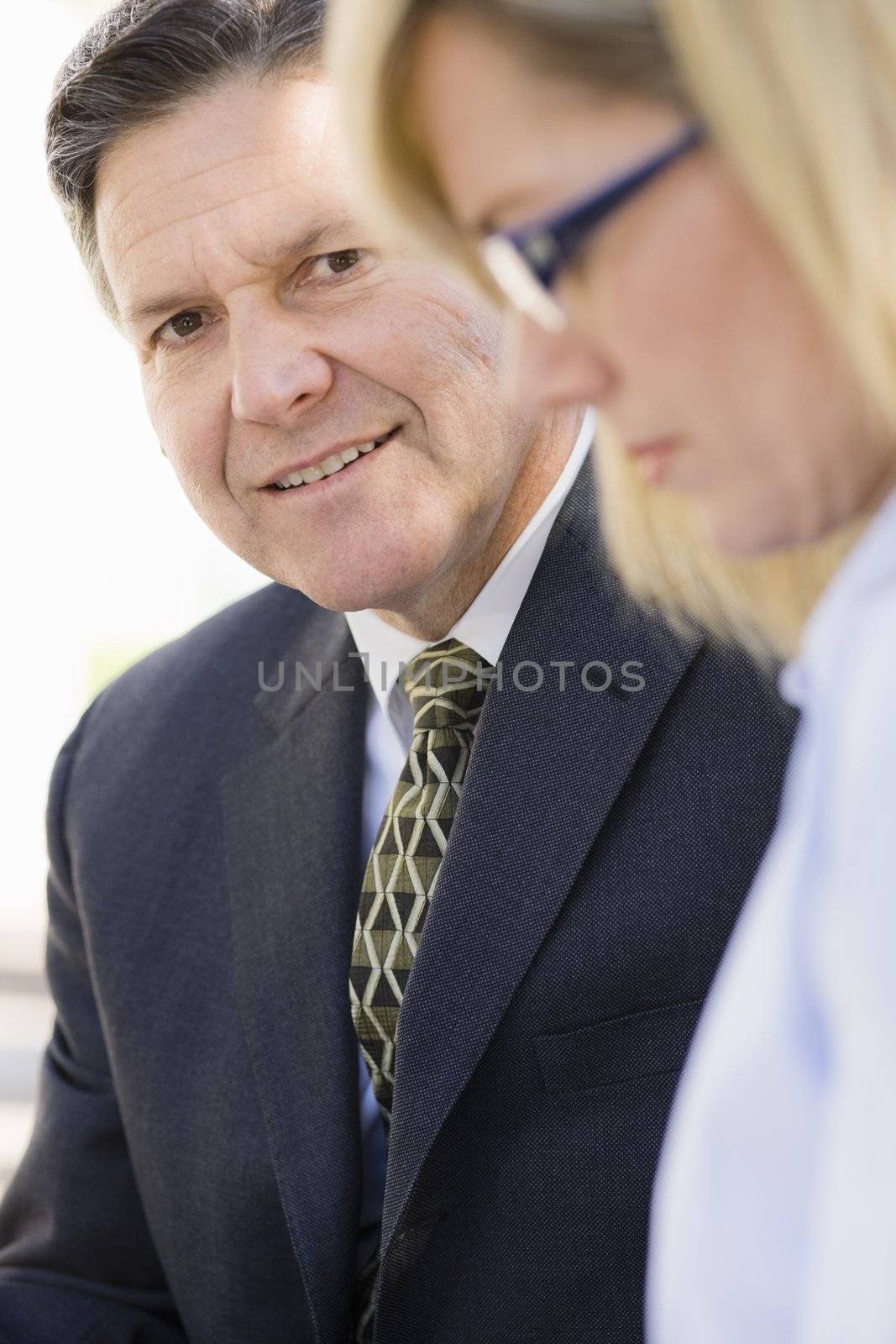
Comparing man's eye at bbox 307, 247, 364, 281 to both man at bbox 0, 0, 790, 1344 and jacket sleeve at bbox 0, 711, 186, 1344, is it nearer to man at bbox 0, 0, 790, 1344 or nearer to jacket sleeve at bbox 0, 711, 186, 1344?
man at bbox 0, 0, 790, 1344

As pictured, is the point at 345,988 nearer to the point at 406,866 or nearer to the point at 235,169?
the point at 406,866

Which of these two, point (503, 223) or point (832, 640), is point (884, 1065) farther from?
point (503, 223)

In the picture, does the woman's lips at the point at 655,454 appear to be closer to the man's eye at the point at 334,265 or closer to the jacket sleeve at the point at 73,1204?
the man's eye at the point at 334,265

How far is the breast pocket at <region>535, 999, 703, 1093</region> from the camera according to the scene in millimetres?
1144

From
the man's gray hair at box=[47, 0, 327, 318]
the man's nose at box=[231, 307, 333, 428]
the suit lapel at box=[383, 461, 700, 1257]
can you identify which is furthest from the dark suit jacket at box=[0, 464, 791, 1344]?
the man's gray hair at box=[47, 0, 327, 318]

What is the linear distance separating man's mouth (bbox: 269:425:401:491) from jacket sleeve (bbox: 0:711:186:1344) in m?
0.52

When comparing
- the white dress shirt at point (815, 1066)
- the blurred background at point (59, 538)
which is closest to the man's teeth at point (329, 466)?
the white dress shirt at point (815, 1066)

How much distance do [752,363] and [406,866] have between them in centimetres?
82

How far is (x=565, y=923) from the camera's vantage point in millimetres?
1171

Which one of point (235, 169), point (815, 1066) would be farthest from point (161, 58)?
point (815, 1066)

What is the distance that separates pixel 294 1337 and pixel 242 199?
3.57 ft

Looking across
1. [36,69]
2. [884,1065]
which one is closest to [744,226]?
[884,1065]

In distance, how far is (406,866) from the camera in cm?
132

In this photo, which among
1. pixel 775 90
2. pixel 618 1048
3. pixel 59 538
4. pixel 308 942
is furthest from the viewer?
pixel 59 538
